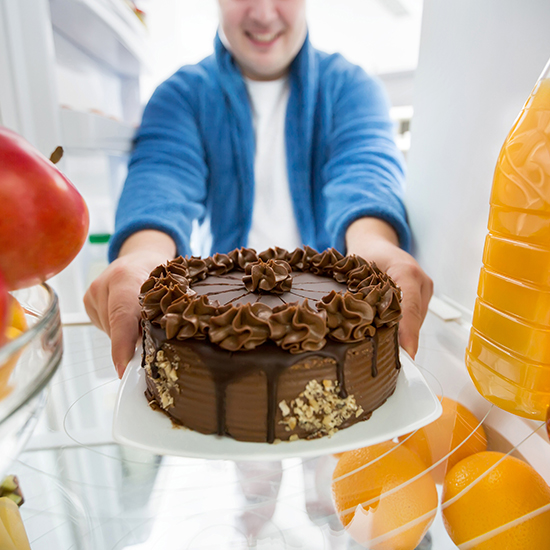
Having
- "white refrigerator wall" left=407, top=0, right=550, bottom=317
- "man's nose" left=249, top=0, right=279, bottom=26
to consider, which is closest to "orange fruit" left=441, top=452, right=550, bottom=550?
"white refrigerator wall" left=407, top=0, right=550, bottom=317

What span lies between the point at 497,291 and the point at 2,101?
4.44ft

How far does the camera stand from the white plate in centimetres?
60

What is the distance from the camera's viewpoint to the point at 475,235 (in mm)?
959

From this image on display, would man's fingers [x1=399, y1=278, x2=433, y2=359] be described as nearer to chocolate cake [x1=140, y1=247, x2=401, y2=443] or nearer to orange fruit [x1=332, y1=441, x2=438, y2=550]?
chocolate cake [x1=140, y1=247, x2=401, y2=443]

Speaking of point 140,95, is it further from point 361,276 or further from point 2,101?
point 361,276

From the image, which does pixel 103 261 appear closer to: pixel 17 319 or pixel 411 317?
pixel 411 317

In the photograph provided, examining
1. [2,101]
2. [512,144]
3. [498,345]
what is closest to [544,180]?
[512,144]

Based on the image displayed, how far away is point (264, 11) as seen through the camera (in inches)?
54.6

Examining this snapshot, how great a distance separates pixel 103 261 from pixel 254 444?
1.28 metres

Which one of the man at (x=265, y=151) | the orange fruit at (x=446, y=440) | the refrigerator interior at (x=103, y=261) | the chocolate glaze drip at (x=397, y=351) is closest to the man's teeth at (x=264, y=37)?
the man at (x=265, y=151)

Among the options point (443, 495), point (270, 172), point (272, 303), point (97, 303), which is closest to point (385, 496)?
point (443, 495)

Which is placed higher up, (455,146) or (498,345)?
(455,146)

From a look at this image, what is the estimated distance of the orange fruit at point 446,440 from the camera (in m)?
0.64

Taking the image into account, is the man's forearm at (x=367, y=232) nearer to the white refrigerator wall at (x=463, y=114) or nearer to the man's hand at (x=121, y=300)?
the white refrigerator wall at (x=463, y=114)
